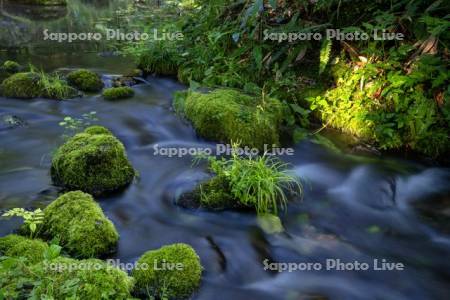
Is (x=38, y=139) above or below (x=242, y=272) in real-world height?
above

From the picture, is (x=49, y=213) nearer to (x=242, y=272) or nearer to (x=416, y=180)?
(x=242, y=272)

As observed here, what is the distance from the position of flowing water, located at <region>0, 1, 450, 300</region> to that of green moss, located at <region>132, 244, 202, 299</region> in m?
0.16

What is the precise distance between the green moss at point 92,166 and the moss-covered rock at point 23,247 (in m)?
1.33

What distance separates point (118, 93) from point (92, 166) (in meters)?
3.89

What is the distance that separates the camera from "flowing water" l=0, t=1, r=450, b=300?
4.31m

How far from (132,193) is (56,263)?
7.38ft

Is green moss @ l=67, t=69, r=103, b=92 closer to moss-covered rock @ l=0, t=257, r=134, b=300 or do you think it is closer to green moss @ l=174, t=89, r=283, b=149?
green moss @ l=174, t=89, r=283, b=149

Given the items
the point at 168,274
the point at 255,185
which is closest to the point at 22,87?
the point at 255,185

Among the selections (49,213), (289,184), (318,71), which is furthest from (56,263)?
(318,71)

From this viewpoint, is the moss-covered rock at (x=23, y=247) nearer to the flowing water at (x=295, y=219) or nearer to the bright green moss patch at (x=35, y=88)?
the flowing water at (x=295, y=219)

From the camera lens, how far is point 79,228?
170 inches

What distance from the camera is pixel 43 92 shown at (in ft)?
29.4

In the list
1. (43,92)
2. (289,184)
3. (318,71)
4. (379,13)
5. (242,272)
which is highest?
(379,13)

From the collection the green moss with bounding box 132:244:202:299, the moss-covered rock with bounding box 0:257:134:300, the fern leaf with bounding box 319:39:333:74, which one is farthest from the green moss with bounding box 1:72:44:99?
the moss-covered rock with bounding box 0:257:134:300
